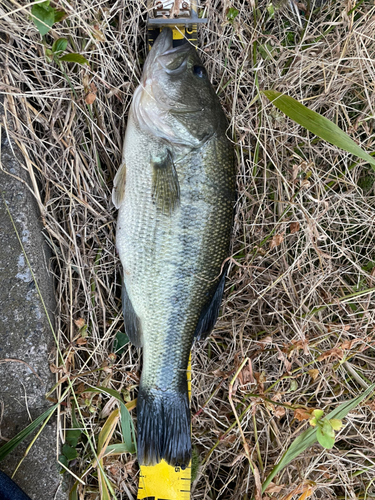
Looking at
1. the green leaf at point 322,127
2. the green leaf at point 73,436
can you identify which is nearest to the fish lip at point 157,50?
the green leaf at point 322,127

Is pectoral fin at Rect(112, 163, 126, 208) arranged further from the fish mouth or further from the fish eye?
the fish eye

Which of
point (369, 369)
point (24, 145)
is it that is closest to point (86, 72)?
point (24, 145)

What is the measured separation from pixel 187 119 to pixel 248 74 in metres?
0.61

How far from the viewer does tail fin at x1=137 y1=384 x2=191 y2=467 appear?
1.88m

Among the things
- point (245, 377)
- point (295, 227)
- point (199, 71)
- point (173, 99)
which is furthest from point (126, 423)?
point (199, 71)

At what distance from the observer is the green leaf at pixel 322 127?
1.54 m

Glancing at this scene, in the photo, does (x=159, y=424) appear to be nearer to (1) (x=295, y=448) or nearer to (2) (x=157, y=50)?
(1) (x=295, y=448)

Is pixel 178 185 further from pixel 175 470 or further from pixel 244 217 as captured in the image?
pixel 175 470

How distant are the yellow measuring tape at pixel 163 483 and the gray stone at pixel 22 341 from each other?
1.40ft

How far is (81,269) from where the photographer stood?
1.90 m

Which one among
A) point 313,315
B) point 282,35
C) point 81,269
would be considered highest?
point 282,35

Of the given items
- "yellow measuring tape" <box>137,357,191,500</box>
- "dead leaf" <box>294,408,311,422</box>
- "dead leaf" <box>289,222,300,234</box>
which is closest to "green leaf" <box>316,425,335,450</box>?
"dead leaf" <box>294,408,311,422</box>

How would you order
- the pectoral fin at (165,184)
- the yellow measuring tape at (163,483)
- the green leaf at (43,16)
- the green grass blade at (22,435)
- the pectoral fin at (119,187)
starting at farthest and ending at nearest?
1. the yellow measuring tape at (163,483)
2. the pectoral fin at (119,187)
3. the pectoral fin at (165,184)
4. the green grass blade at (22,435)
5. the green leaf at (43,16)

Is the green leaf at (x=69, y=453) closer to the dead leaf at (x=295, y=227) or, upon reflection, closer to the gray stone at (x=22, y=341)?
the gray stone at (x=22, y=341)
